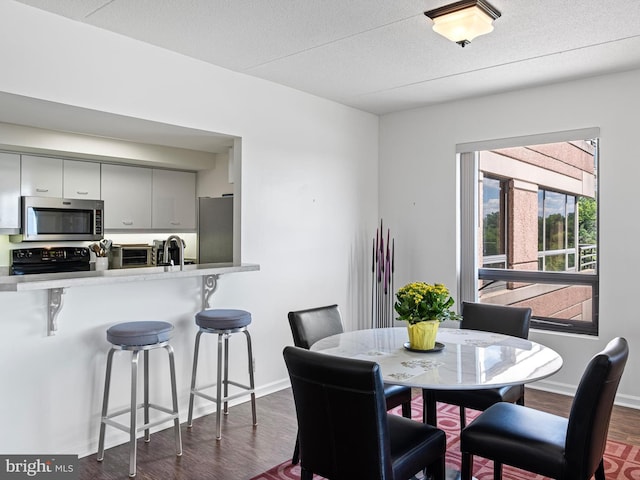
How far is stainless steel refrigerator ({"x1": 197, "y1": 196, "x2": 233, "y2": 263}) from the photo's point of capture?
4391 mm

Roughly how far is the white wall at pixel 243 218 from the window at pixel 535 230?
104 cm

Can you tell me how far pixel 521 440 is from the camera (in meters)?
2.04

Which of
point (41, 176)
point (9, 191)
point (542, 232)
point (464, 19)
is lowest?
point (542, 232)

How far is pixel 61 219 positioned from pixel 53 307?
2.22m

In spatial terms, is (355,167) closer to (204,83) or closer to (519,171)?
(519,171)

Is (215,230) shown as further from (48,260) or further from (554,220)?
(554,220)

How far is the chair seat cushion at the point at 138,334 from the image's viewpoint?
8.89 ft

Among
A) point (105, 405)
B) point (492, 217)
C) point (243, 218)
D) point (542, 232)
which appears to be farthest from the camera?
point (492, 217)

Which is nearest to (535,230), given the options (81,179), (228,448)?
(228,448)

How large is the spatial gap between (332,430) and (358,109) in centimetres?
353

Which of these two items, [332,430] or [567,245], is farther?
[567,245]

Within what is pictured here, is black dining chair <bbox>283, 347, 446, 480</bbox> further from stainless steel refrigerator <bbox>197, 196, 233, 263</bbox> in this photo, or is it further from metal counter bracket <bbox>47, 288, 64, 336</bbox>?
stainless steel refrigerator <bbox>197, 196, 233, 263</bbox>

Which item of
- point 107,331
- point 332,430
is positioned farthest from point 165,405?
point 332,430

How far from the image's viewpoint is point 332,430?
185cm
